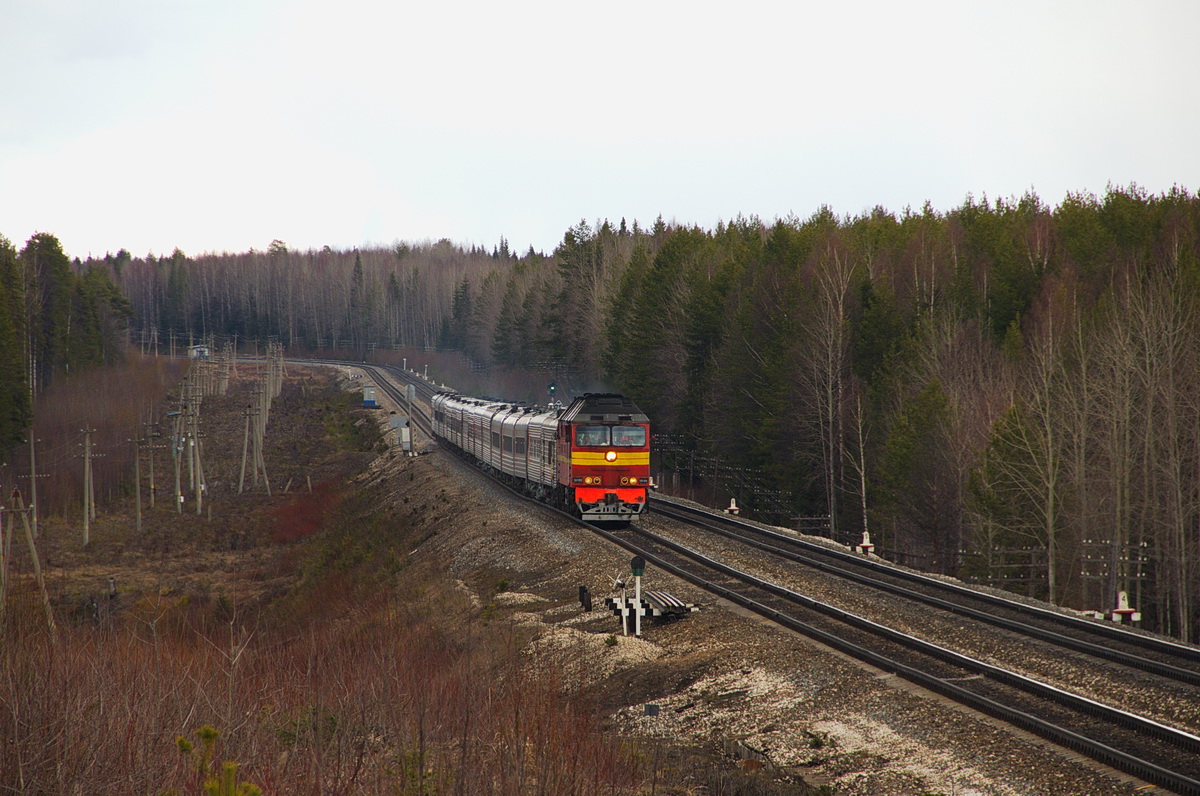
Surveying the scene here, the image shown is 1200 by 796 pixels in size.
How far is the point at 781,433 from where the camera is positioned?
46.6 m

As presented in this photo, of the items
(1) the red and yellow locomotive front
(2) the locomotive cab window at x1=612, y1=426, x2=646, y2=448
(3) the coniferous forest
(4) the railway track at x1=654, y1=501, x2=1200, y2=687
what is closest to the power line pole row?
(3) the coniferous forest

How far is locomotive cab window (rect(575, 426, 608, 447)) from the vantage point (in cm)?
2912

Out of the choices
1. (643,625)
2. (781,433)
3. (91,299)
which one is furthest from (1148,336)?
(91,299)

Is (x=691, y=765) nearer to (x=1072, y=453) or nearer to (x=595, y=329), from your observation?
(x=1072, y=453)

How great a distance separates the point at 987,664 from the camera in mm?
14773

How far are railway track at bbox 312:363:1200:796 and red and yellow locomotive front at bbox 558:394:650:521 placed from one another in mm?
2376

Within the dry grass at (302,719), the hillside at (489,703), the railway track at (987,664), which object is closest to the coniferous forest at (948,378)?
the railway track at (987,664)

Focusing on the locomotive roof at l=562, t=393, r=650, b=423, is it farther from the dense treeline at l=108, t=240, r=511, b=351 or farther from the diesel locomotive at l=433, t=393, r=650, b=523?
the dense treeline at l=108, t=240, r=511, b=351

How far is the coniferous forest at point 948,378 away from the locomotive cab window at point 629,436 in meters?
10.7

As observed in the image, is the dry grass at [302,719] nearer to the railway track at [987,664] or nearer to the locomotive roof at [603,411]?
the railway track at [987,664]

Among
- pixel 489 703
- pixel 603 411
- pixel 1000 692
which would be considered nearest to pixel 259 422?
pixel 603 411

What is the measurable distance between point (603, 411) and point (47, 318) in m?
82.0

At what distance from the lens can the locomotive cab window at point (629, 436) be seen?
29344 millimetres

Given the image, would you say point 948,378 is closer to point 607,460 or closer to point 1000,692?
point 607,460
